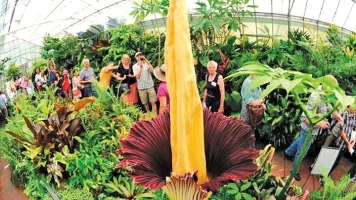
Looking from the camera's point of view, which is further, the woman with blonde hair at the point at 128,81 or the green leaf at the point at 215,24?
the woman with blonde hair at the point at 128,81

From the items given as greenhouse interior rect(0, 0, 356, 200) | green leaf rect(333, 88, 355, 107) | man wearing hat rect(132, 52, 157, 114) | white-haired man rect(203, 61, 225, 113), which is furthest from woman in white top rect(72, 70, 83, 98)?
green leaf rect(333, 88, 355, 107)

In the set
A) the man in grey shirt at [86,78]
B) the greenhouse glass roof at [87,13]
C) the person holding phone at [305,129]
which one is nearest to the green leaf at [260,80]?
the person holding phone at [305,129]

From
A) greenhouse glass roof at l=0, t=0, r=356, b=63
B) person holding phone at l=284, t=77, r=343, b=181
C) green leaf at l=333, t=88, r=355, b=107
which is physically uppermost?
greenhouse glass roof at l=0, t=0, r=356, b=63

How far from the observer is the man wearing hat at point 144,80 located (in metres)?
6.41

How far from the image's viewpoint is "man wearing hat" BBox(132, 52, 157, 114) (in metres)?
6.41

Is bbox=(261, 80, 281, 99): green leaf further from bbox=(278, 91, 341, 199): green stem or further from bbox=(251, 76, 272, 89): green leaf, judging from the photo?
bbox=(278, 91, 341, 199): green stem

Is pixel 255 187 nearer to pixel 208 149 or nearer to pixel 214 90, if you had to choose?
pixel 208 149

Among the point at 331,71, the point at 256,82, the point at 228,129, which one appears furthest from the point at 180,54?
the point at 331,71

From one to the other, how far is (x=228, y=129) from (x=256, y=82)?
120 cm

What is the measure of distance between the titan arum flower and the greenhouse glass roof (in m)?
4.67

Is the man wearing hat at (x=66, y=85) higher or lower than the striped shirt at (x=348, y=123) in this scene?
higher

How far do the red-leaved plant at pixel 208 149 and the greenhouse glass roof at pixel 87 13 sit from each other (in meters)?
4.66

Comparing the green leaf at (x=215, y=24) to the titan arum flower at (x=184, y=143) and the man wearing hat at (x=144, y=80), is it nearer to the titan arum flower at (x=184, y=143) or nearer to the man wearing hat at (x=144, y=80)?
the man wearing hat at (x=144, y=80)

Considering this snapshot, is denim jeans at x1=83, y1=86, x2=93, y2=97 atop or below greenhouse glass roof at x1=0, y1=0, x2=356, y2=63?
below
